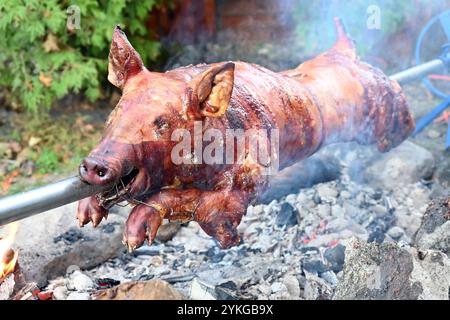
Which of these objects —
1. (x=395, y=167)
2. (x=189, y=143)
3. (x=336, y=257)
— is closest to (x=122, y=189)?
(x=189, y=143)

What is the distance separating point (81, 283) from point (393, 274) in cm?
211

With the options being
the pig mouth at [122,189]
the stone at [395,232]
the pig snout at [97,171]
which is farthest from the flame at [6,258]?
the stone at [395,232]

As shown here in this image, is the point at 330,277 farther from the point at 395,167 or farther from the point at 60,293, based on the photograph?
the point at 395,167

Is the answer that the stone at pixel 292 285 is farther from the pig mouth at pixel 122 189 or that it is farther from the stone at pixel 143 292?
the pig mouth at pixel 122 189

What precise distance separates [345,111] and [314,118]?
523mm

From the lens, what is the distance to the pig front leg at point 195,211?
121 inches

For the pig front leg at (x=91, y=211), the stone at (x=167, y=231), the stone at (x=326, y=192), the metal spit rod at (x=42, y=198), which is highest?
the metal spit rod at (x=42, y=198)

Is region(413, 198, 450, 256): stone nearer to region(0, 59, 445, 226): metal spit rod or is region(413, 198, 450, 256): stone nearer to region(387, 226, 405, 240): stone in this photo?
region(387, 226, 405, 240): stone

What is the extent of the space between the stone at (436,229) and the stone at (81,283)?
2.31 meters

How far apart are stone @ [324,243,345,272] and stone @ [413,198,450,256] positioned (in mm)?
533

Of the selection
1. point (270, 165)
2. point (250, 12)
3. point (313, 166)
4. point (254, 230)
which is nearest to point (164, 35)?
point (250, 12)

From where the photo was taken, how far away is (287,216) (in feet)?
16.1

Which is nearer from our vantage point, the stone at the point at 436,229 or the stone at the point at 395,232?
the stone at the point at 436,229

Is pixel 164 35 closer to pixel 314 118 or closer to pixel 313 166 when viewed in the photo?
pixel 313 166
